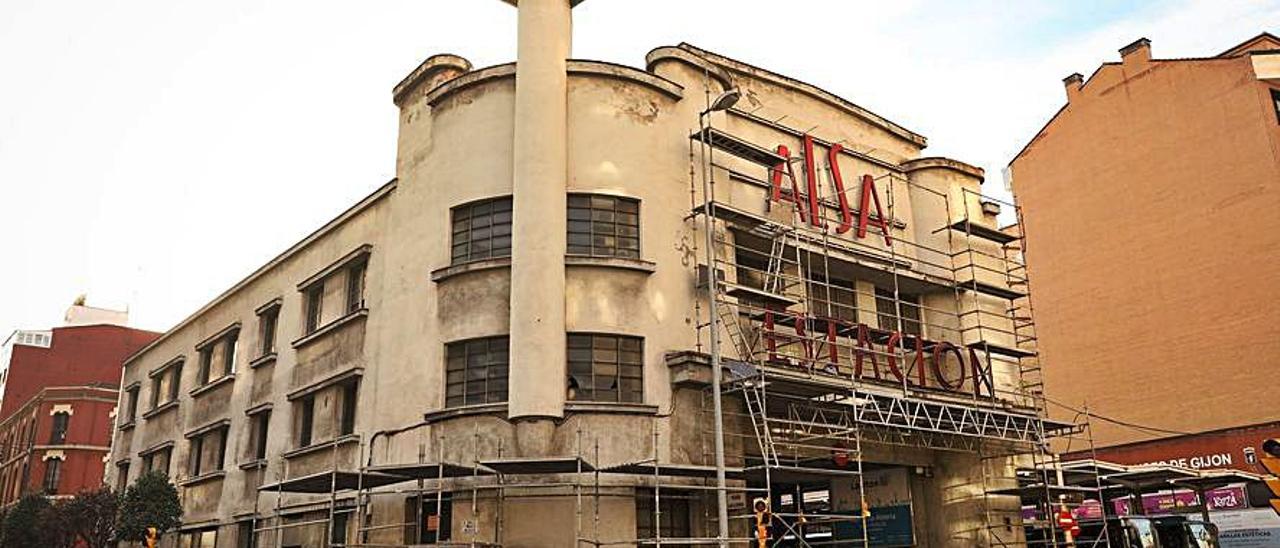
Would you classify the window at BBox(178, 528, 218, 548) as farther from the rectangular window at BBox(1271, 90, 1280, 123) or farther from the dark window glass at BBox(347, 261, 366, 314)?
the rectangular window at BBox(1271, 90, 1280, 123)

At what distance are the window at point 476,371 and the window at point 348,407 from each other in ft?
14.0

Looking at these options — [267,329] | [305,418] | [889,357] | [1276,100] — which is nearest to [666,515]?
[889,357]

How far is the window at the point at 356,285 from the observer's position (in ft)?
78.6

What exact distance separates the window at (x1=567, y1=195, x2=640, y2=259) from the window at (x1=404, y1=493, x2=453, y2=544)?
542 cm

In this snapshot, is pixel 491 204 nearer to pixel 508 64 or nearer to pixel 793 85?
pixel 508 64

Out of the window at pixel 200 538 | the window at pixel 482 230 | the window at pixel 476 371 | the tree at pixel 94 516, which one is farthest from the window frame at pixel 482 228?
the tree at pixel 94 516

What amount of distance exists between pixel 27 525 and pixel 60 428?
25069 mm

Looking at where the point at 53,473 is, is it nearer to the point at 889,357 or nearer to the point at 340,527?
the point at 340,527

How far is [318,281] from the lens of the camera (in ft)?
84.4

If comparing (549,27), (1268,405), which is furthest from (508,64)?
(1268,405)

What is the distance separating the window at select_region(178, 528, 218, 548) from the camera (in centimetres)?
2801

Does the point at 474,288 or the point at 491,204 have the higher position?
the point at 491,204

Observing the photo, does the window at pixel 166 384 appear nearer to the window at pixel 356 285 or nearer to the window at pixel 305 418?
the window at pixel 305 418

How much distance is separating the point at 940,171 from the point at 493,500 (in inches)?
595
